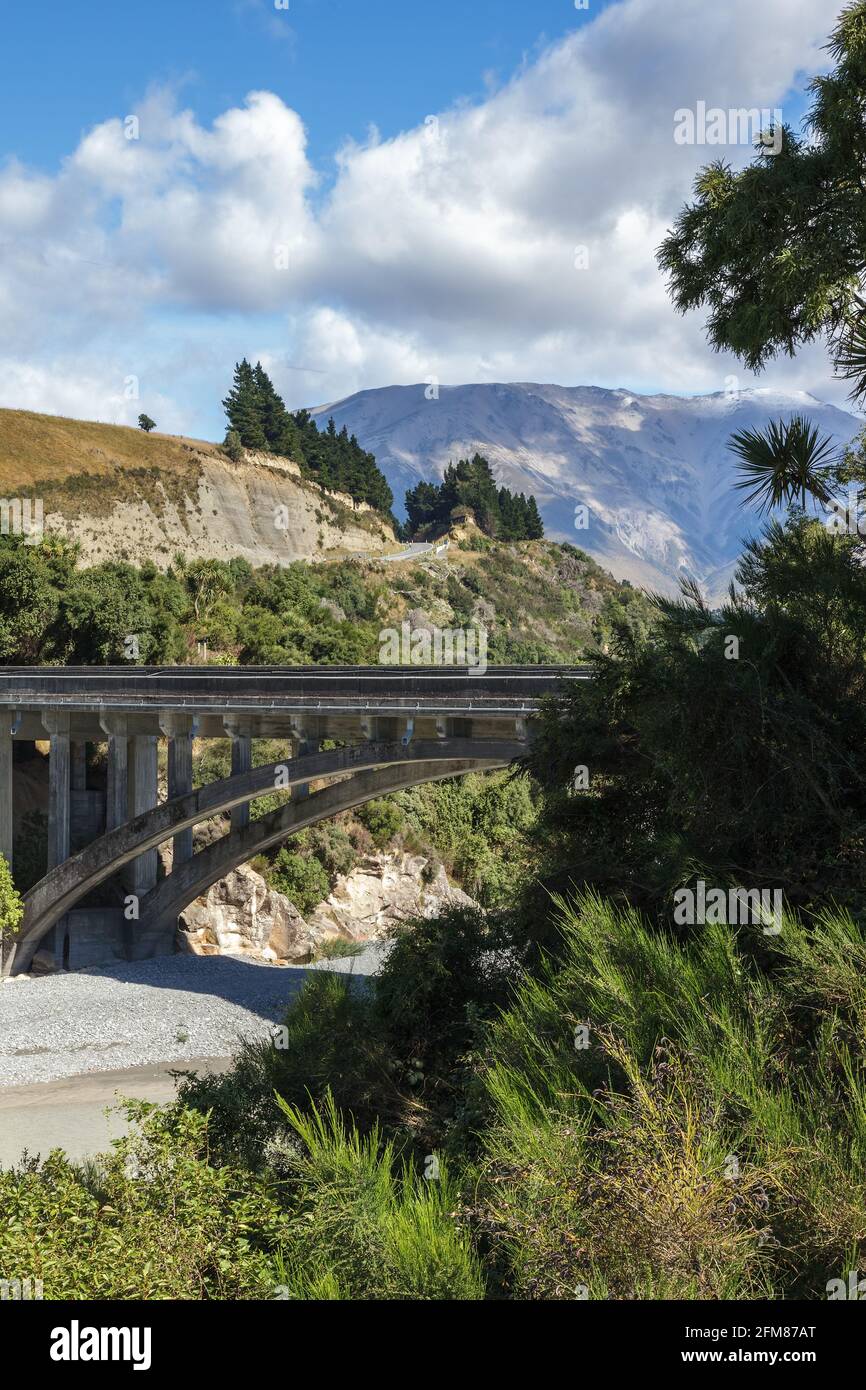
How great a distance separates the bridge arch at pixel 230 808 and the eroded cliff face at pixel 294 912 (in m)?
3.54

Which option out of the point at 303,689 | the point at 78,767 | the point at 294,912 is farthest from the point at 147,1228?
the point at 78,767

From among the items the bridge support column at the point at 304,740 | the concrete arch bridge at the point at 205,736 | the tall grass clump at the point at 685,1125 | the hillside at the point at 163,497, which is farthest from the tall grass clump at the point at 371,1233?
the hillside at the point at 163,497

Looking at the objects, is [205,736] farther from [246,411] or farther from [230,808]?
[246,411]

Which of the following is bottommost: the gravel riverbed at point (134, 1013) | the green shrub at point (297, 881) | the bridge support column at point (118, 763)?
the gravel riverbed at point (134, 1013)

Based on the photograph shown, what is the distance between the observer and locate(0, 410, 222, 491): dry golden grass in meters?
66.9

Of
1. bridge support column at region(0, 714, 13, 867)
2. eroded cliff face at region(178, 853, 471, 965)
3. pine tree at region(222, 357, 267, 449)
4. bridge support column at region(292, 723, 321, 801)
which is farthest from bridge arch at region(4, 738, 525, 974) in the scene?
pine tree at region(222, 357, 267, 449)

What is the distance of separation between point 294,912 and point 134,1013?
9817 millimetres

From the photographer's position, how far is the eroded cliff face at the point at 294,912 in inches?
1133

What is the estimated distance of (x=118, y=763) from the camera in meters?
23.8

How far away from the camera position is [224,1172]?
299 inches

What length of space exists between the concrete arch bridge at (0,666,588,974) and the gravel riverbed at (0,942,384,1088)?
5.29 ft

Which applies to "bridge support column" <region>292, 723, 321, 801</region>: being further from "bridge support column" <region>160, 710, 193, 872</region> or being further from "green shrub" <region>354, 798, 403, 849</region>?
"green shrub" <region>354, 798, 403, 849</region>

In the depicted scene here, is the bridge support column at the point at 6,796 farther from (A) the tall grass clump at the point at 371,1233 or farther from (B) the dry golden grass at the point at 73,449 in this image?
(B) the dry golden grass at the point at 73,449

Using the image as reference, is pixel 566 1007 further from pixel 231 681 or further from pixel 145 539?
pixel 145 539
